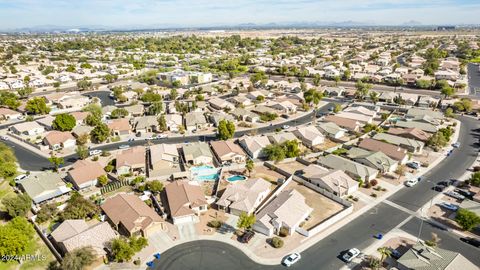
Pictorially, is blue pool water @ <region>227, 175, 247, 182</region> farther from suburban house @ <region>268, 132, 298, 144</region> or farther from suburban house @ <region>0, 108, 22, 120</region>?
suburban house @ <region>0, 108, 22, 120</region>

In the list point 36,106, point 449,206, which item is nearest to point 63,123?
point 36,106

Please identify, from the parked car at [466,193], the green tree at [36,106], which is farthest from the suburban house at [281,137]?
the green tree at [36,106]

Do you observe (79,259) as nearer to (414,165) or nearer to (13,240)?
(13,240)

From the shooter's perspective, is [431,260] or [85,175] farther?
[85,175]

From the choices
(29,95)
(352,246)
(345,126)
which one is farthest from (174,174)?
(29,95)

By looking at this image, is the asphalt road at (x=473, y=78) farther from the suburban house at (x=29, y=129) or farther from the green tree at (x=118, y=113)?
the suburban house at (x=29, y=129)

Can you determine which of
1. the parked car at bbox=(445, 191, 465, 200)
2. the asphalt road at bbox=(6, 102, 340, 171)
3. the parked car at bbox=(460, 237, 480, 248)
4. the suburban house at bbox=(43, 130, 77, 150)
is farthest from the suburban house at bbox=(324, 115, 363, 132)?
the suburban house at bbox=(43, 130, 77, 150)
